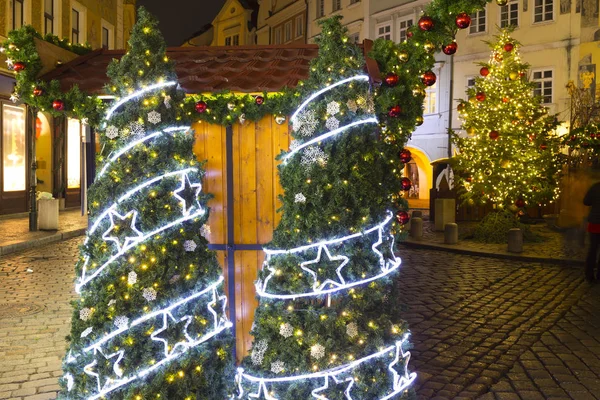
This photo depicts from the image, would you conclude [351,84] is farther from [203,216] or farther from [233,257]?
[233,257]

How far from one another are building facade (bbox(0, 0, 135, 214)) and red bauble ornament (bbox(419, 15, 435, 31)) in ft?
50.8

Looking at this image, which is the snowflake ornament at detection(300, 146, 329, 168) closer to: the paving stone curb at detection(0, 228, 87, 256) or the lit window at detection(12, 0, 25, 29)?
the paving stone curb at detection(0, 228, 87, 256)

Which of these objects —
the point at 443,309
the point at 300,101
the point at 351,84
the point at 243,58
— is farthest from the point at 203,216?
the point at 443,309

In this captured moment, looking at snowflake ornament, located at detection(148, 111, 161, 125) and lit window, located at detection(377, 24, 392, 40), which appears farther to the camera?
lit window, located at detection(377, 24, 392, 40)

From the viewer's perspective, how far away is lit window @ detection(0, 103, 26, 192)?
21.4m

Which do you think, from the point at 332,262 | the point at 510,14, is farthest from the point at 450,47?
the point at 510,14

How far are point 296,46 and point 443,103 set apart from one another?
28375 millimetres

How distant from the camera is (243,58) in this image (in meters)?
6.25

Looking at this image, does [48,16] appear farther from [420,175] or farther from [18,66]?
[420,175]

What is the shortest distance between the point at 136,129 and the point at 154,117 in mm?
152

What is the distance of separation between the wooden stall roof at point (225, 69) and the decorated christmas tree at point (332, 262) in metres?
0.83

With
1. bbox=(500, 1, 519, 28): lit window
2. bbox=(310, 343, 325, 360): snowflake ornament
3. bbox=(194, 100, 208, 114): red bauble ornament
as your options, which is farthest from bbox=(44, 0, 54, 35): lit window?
bbox=(310, 343, 325, 360): snowflake ornament

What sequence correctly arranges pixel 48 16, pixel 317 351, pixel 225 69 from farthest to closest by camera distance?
pixel 48 16
pixel 225 69
pixel 317 351

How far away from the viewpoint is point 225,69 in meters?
5.99
